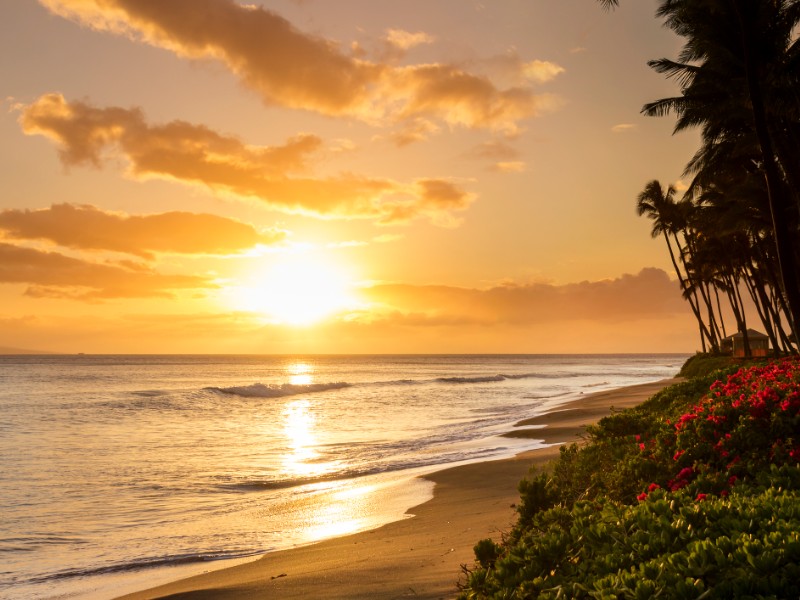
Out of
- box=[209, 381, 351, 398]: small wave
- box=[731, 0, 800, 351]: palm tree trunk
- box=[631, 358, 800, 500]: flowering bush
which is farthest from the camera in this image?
box=[209, 381, 351, 398]: small wave

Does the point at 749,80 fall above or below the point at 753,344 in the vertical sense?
above

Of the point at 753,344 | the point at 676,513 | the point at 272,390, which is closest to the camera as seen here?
the point at 676,513

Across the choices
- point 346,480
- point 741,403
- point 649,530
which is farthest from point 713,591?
point 346,480

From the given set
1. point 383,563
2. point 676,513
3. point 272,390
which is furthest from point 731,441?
point 272,390

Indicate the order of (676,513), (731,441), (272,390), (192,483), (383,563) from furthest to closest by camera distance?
(272,390) < (192,483) < (383,563) < (731,441) < (676,513)

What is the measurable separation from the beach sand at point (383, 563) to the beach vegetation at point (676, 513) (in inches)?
58.1

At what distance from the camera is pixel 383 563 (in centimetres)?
815

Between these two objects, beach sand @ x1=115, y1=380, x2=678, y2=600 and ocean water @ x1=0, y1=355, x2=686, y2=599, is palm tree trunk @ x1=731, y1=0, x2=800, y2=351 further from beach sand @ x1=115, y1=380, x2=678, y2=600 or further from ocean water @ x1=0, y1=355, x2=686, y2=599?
beach sand @ x1=115, y1=380, x2=678, y2=600

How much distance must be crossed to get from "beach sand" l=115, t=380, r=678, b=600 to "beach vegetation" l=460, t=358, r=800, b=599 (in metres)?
1.48

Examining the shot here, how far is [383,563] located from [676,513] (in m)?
4.53

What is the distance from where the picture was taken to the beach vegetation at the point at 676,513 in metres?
3.51

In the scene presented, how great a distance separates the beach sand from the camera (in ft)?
23.5

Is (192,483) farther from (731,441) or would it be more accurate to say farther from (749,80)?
(749,80)

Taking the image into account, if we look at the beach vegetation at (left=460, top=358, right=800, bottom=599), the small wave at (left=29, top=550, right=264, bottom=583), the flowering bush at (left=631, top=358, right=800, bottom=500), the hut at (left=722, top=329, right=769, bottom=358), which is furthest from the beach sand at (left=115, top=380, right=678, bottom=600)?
the hut at (left=722, top=329, right=769, bottom=358)
